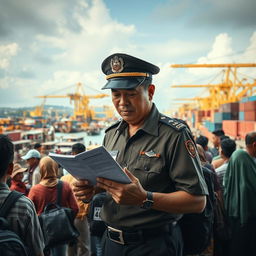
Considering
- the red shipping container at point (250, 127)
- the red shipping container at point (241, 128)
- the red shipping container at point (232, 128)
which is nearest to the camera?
the red shipping container at point (250, 127)

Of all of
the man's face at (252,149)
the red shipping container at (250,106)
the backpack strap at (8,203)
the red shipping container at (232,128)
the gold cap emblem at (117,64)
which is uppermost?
the red shipping container at (250,106)

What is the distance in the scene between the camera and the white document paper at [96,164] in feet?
3.72

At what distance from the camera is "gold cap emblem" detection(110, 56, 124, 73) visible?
65.4 inches

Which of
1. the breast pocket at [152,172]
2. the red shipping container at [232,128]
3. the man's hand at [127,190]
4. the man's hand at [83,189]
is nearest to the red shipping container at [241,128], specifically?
the red shipping container at [232,128]

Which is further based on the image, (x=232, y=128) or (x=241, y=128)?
(x=232, y=128)

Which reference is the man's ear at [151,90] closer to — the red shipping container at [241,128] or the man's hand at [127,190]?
the man's hand at [127,190]

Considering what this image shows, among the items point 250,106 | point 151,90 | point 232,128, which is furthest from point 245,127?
point 151,90

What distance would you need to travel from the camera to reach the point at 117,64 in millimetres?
1685

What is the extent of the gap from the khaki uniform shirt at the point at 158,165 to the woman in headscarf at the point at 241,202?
1.50 m

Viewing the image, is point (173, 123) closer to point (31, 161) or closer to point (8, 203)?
point (8, 203)

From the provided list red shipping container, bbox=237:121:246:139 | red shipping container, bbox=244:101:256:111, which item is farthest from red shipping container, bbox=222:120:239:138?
red shipping container, bbox=244:101:256:111

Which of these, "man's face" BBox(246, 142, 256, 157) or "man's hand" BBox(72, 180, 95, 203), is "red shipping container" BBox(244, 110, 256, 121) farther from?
"man's hand" BBox(72, 180, 95, 203)

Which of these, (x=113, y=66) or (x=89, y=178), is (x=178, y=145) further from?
(x=113, y=66)

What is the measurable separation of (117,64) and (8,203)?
3.73ft
